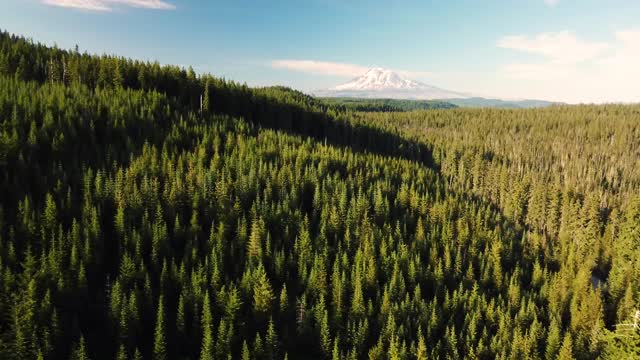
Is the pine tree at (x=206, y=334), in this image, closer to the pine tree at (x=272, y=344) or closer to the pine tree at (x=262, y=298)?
the pine tree at (x=272, y=344)

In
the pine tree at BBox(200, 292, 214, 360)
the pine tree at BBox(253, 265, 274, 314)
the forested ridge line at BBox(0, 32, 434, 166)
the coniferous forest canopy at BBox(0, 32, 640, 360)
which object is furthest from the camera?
the forested ridge line at BBox(0, 32, 434, 166)

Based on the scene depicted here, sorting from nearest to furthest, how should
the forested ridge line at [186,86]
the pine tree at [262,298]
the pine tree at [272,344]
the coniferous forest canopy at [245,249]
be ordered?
1. the coniferous forest canopy at [245,249]
2. the pine tree at [272,344]
3. the pine tree at [262,298]
4. the forested ridge line at [186,86]

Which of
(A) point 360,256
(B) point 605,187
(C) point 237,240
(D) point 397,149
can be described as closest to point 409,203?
(A) point 360,256

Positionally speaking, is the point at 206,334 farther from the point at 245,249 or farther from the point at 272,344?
the point at 245,249

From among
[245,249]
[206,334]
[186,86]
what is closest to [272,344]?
[206,334]

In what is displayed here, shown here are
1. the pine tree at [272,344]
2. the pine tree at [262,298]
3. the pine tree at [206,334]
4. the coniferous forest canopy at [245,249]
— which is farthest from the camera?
the pine tree at [262,298]

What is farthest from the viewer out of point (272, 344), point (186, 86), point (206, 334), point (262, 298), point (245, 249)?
point (186, 86)

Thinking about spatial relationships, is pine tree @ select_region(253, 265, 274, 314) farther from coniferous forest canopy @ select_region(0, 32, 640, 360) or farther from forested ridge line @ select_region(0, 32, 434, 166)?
forested ridge line @ select_region(0, 32, 434, 166)

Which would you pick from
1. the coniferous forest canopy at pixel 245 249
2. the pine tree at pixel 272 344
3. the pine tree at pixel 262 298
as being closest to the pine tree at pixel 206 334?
the coniferous forest canopy at pixel 245 249

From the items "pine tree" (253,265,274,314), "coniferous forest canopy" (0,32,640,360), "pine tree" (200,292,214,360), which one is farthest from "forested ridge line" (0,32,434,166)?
"pine tree" (200,292,214,360)
